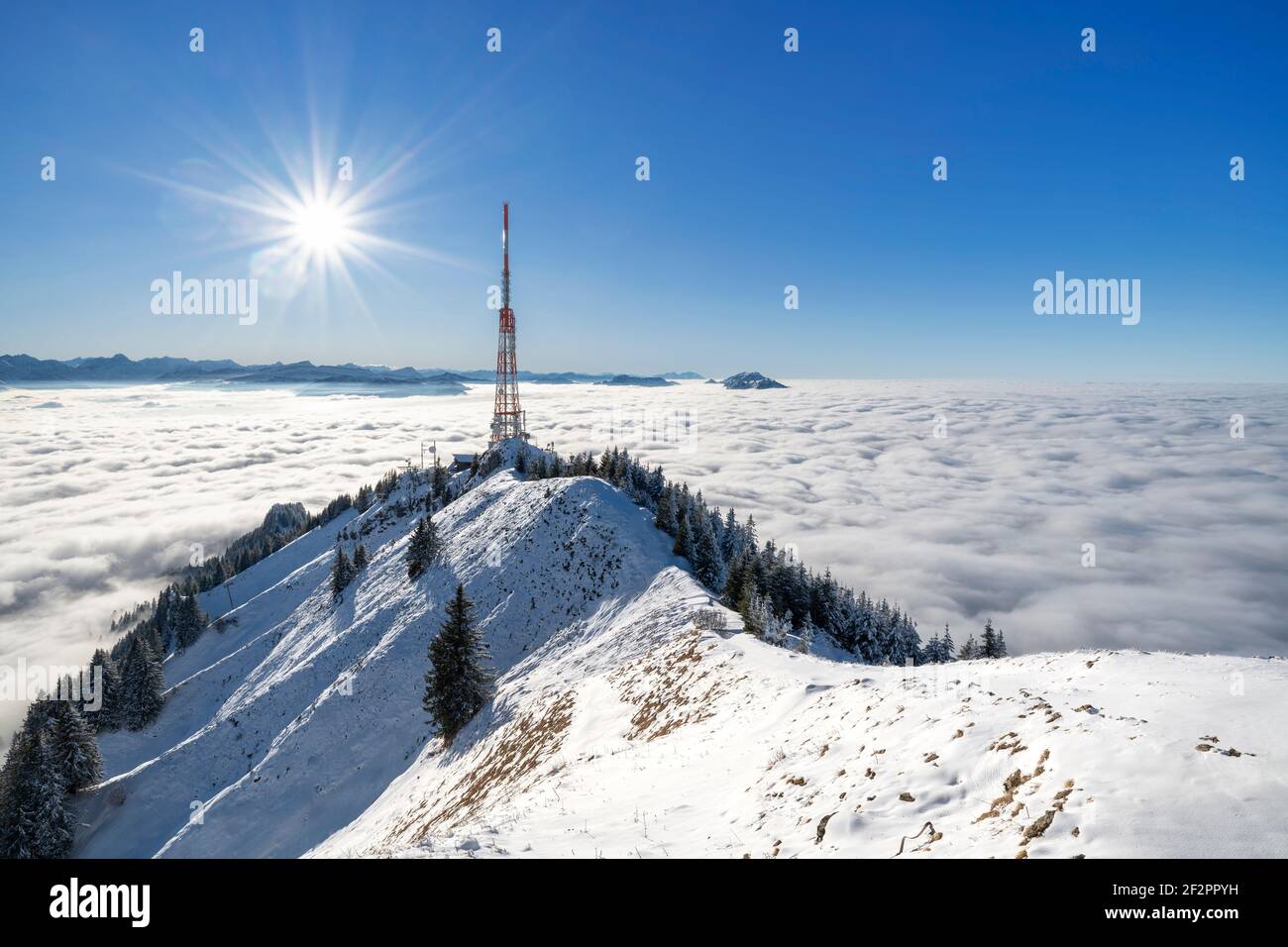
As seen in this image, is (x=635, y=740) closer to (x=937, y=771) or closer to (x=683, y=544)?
(x=937, y=771)

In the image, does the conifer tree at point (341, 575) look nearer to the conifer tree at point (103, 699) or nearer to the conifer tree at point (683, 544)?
the conifer tree at point (103, 699)

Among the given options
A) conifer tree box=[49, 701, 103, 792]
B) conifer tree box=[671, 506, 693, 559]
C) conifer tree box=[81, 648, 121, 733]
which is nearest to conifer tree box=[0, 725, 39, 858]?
conifer tree box=[49, 701, 103, 792]

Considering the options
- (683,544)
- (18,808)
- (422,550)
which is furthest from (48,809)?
(683,544)

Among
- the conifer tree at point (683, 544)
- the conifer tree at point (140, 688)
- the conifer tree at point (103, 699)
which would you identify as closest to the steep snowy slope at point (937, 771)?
the conifer tree at point (683, 544)

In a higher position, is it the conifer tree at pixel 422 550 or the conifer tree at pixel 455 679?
the conifer tree at pixel 422 550
